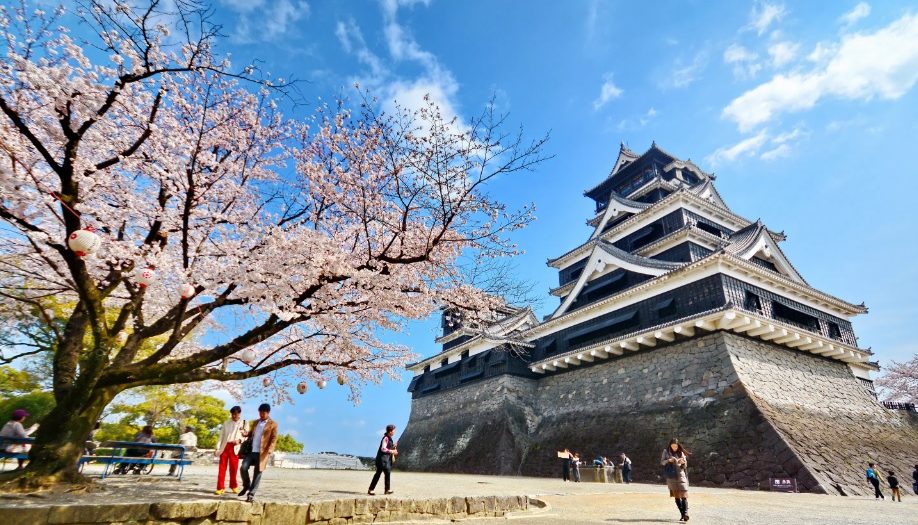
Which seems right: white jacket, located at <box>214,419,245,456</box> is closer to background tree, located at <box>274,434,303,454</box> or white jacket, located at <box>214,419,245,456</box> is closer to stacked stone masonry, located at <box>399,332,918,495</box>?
stacked stone masonry, located at <box>399,332,918,495</box>

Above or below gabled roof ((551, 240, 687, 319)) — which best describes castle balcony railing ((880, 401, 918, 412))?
below

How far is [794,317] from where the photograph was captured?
60.9 ft

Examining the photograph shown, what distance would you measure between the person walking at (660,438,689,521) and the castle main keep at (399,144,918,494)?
476cm

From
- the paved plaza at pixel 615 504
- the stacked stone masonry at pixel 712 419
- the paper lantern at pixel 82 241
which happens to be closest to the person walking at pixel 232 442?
the paved plaza at pixel 615 504

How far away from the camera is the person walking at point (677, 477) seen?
6.95 metres

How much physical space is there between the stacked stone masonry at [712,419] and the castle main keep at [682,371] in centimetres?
6

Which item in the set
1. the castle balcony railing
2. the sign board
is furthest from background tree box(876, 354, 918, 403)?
the sign board

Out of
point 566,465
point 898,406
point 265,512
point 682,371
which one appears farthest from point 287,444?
point 898,406

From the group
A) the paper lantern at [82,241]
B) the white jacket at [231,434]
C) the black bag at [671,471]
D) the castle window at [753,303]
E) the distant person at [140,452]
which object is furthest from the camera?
the castle window at [753,303]

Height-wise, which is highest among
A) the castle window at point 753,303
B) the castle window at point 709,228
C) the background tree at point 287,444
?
the castle window at point 709,228

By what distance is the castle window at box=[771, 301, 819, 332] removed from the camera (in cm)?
1789

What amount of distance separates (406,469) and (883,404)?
82.9ft

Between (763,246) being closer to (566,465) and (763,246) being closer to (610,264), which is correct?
(610,264)

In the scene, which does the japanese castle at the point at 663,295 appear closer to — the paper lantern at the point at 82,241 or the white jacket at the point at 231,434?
the white jacket at the point at 231,434
